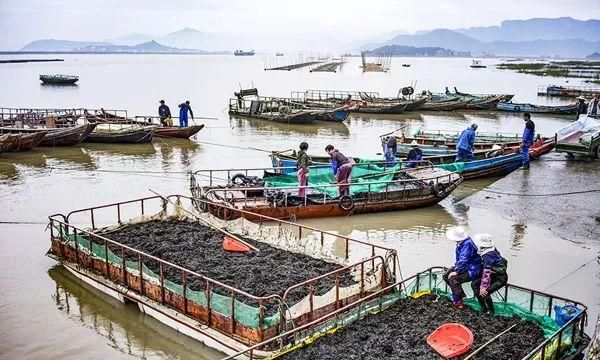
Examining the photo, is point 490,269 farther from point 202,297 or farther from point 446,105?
point 446,105

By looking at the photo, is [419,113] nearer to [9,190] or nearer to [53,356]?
[9,190]

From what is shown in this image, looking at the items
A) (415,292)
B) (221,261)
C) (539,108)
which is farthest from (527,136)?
(539,108)

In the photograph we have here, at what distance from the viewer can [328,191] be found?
14.4 m

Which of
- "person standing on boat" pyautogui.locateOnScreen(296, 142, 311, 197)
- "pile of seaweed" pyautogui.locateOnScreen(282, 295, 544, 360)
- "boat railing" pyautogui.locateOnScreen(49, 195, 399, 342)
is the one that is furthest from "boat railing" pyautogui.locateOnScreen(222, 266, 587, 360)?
"person standing on boat" pyautogui.locateOnScreen(296, 142, 311, 197)

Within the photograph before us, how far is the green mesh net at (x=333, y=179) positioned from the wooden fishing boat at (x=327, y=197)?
6 cm

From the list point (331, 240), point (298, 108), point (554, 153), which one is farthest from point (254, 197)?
point (298, 108)

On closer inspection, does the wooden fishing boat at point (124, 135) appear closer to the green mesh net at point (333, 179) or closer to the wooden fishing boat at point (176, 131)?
the wooden fishing boat at point (176, 131)

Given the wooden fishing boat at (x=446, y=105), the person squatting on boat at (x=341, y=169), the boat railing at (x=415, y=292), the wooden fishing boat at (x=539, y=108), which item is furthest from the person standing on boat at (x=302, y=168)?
the wooden fishing boat at (x=539, y=108)

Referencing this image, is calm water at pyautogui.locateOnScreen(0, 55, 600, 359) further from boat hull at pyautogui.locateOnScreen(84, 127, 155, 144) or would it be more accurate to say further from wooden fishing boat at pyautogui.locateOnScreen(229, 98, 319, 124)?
wooden fishing boat at pyautogui.locateOnScreen(229, 98, 319, 124)

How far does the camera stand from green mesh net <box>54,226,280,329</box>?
7184 mm

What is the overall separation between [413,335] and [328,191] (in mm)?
7480

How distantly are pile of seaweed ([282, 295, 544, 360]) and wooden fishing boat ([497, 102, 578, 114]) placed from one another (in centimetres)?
3615

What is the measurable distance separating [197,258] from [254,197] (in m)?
4.70

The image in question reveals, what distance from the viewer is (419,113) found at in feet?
139
